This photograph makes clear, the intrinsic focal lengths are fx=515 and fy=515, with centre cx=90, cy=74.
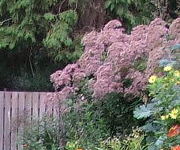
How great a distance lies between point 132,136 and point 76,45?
12.5 feet

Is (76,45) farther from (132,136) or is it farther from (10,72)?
(132,136)

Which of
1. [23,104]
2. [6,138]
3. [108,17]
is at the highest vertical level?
[108,17]

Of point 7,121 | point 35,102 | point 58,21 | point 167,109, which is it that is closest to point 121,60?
point 167,109

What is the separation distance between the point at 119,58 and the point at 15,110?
2.85 m

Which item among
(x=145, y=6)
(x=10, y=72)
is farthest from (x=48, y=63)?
(x=145, y=6)

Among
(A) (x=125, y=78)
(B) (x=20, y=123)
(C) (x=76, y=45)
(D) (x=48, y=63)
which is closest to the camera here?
(A) (x=125, y=78)

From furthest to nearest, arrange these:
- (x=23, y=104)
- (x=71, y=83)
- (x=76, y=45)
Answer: (x=76, y=45)
(x=23, y=104)
(x=71, y=83)

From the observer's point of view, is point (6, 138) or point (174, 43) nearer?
point (174, 43)

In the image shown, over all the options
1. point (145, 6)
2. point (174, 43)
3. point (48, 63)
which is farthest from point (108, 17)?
point (174, 43)

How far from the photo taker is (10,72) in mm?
10742

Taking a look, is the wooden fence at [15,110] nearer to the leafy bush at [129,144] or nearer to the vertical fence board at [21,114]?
the vertical fence board at [21,114]

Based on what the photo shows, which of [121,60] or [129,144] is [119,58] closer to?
[121,60]

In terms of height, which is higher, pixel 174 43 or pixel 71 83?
pixel 174 43

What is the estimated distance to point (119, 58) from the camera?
18.7 ft
